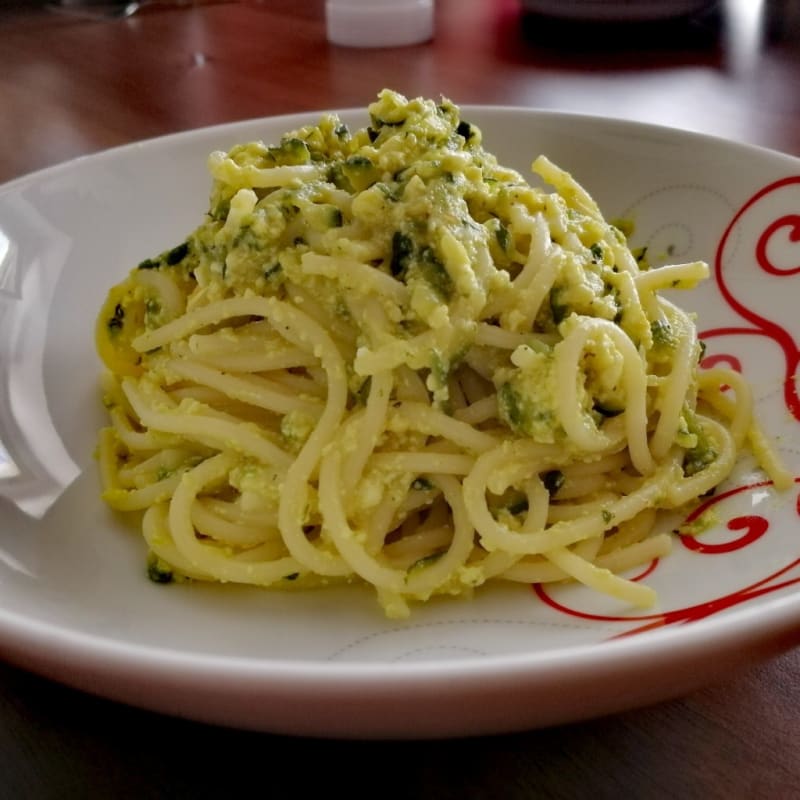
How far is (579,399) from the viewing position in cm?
158

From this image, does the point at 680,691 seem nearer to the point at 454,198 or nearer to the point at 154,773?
the point at 154,773

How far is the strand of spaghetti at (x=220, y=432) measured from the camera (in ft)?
5.51

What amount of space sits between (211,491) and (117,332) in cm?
43

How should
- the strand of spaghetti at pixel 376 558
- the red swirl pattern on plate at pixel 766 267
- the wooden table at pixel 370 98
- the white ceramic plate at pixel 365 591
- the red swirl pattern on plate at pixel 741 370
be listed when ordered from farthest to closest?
the red swirl pattern on plate at pixel 766 267 < the strand of spaghetti at pixel 376 558 < the red swirl pattern on plate at pixel 741 370 < the wooden table at pixel 370 98 < the white ceramic plate at pixel 365 591

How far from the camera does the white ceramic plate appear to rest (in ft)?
3.30

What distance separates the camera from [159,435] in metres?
1.81

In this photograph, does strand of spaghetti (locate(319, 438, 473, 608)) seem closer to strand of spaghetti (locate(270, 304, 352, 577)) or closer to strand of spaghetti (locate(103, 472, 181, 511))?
strand of spaghetti (locate(270, 304, 352, 577))

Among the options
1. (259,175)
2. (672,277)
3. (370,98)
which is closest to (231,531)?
(259,175)

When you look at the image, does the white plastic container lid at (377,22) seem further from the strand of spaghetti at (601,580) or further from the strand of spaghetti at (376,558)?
the strand of spaghetti at (601,580)

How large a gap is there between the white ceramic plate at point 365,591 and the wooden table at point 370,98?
0.45 feet

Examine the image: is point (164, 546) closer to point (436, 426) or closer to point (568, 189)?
point (436, 426)

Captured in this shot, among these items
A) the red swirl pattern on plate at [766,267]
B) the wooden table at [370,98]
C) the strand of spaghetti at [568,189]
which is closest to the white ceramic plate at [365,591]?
the red swirl pattern on plate at [766,267]

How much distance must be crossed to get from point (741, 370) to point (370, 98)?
2313 mm

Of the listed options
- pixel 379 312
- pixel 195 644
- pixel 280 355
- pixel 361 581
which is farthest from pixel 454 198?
pixel 195 644
